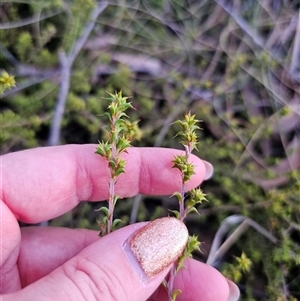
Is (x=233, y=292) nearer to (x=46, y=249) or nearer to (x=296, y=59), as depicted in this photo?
(x=46, y=249)

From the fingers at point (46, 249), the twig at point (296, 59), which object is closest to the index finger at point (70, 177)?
the fingers at point (46, 249)

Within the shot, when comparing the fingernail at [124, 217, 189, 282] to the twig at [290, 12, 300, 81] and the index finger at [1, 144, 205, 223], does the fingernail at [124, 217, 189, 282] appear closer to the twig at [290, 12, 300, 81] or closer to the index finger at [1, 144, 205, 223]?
the index finger at [1, 144, 205, 223]

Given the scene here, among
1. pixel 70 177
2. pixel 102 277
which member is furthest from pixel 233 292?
pixel 70 177

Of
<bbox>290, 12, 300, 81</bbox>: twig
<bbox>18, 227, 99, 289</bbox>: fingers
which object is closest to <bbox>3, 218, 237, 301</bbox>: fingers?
<bbox>18, 227, 99, 289</bbox>: fingers

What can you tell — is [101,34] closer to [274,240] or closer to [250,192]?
[250,192]

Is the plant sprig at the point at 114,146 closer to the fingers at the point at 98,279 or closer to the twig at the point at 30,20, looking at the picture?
the fingers at the point at 98,279

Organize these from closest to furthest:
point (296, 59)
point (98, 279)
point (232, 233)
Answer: point (98, 279) < point (232, 233) < point (296, 59)

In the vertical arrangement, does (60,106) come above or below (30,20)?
below
